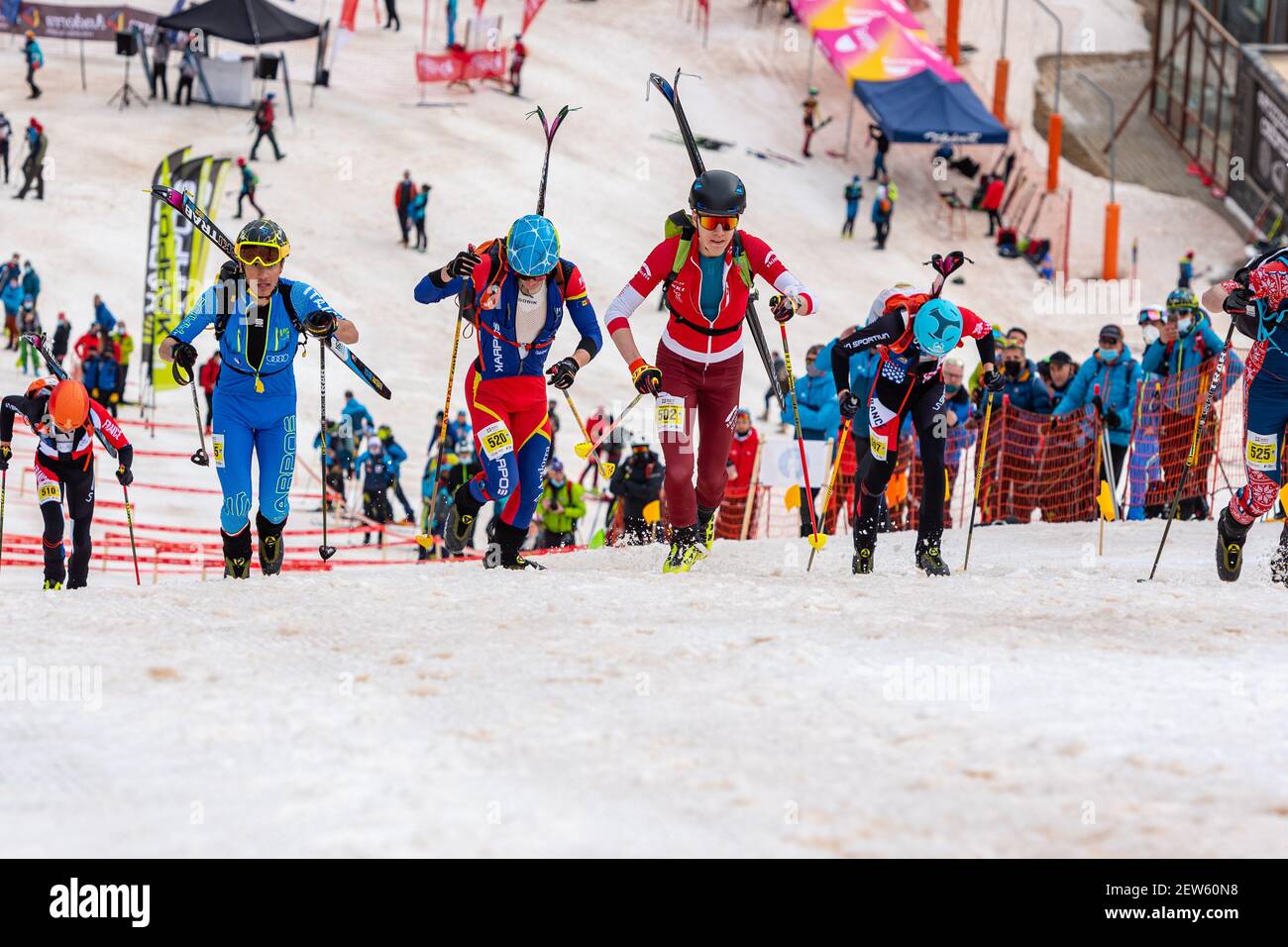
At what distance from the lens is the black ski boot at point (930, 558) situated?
9.96m

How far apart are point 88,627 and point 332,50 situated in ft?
108

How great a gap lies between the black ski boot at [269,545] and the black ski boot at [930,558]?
3.76 m

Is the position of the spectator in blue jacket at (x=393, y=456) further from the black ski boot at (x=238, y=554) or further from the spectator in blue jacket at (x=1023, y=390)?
the black ski boot at (x=238, y=554)

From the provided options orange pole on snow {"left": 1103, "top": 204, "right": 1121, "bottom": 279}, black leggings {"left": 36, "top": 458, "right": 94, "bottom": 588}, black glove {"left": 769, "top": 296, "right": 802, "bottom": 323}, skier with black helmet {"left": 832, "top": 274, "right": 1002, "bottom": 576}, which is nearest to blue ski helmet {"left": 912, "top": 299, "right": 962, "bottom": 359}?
skier with black helmet {"left": 832, "top": 274, "right": 1002, "bottom": 576}

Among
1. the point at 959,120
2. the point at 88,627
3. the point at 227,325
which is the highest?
the point at 959,120

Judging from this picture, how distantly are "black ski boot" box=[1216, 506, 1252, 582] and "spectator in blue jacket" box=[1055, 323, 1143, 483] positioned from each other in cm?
382

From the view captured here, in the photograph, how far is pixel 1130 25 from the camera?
45.8 metres

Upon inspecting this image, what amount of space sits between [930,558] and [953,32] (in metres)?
34.8

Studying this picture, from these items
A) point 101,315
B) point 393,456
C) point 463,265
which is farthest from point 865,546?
point 101,315

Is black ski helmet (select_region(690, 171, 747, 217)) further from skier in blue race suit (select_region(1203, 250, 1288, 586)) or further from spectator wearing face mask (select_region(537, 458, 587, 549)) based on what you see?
spectator wearing face mask (select_region(537, 458, 587, 549))

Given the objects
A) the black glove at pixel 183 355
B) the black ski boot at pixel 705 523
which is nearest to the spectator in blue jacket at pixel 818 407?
the black ski boot at pixel 705 523

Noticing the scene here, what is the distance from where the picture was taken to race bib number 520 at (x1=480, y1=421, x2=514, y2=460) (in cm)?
946

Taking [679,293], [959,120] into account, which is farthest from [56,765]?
[959,120]
